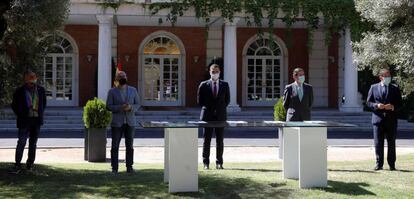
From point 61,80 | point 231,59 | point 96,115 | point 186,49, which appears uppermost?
point 186,49

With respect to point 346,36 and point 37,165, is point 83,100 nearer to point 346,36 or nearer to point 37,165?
point 346,36

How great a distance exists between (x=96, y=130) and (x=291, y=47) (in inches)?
695

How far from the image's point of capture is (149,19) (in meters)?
25.5

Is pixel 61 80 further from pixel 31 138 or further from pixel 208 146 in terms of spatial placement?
pixel 208 146

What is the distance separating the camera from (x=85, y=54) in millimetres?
27469

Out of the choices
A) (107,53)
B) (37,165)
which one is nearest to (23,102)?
(37,165)

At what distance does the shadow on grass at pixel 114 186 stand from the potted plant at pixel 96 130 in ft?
8.74

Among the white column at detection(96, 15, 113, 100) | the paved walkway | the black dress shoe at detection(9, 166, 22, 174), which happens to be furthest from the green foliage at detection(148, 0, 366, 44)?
the black dress shoe at detection(9, 166, 22, 174)

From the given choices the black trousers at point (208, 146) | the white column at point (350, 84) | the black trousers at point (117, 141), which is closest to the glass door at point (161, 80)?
the white column at point (350, 84)

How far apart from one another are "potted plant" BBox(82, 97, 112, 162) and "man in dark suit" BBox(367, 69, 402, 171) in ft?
18.7

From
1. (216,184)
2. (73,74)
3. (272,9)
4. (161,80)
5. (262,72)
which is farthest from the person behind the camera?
(262,72)

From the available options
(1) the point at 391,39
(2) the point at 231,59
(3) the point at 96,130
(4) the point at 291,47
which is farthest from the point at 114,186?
(4) the point at 291,47

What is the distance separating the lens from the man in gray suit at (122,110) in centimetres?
945

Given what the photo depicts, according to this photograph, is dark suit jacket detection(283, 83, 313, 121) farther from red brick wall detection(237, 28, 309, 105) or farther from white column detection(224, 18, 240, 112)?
red brick wall detection(237, 28, 309, 105)
